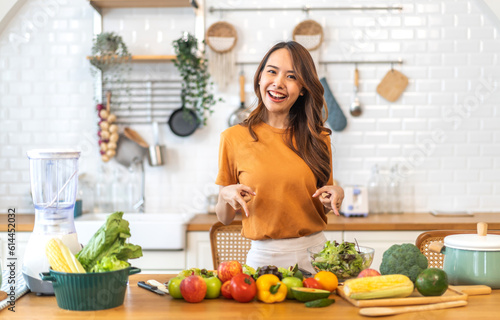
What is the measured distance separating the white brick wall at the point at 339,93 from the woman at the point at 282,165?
181 cm

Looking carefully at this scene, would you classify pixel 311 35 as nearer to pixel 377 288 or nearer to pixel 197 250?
pixel 197 250

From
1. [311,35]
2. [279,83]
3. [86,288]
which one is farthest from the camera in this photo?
[311,35]

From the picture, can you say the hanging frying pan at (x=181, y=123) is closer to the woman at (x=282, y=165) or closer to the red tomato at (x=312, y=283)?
the woman at (x=282, y=165)

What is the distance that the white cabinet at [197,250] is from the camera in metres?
3.58

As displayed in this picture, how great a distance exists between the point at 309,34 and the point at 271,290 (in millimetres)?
2834

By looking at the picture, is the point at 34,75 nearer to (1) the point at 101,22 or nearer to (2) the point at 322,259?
(1) the point at 101,22

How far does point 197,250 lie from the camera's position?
3.59 metres

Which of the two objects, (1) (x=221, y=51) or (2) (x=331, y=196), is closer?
(2) (x=331, y=196)

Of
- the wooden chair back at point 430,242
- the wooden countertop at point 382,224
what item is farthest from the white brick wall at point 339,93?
the wooden chair back at point 430,242

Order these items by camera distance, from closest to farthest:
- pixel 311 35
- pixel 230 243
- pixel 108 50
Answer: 1. pixel 230 243
2. pixel 108 50
3. pixel 311 35

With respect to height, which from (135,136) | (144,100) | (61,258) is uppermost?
(144,100)

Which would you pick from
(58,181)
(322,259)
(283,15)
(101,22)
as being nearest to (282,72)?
(322,259)

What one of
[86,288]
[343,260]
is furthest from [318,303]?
[86,288]

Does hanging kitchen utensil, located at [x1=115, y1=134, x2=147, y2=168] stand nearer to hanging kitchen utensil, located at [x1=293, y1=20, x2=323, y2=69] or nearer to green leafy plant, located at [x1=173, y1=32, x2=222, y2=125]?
green leafy plant, located at [x1=173, y1=32, x2=222, y2=125]
